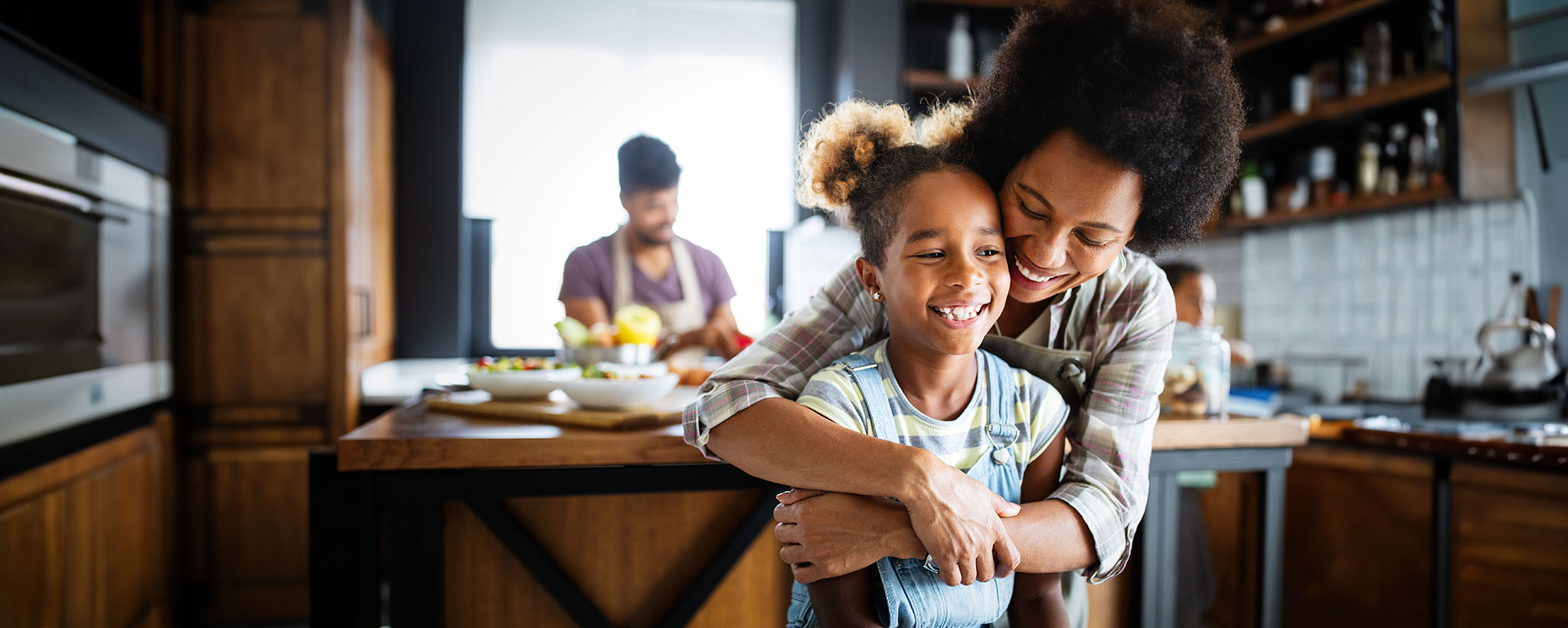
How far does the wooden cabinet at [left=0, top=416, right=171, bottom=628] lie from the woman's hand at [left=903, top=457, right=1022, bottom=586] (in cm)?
195

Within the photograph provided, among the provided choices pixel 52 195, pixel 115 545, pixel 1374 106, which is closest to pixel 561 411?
pixel 52 195

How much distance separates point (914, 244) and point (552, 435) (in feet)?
2.09

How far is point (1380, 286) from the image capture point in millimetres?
2906

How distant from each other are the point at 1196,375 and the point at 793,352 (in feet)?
2.97

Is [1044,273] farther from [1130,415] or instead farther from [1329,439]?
[1329,439]

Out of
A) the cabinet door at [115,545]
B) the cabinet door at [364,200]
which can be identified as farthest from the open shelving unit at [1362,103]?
the cabinet door at [115,545]

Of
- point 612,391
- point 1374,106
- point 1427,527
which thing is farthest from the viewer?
point 1374,106

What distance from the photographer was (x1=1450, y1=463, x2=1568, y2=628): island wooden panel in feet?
6.39

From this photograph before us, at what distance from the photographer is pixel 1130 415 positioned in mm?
1119

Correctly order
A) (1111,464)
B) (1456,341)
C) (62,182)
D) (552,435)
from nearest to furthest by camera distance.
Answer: (1111,464)
(552,435)
(62,182)
(1456,341)

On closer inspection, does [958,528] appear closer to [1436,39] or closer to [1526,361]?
[1526,361]

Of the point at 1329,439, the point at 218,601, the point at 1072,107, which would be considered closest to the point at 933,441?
the point at 1072,107

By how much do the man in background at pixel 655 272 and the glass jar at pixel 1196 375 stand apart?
1.29 metres

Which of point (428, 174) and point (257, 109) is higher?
point (257, 109)
